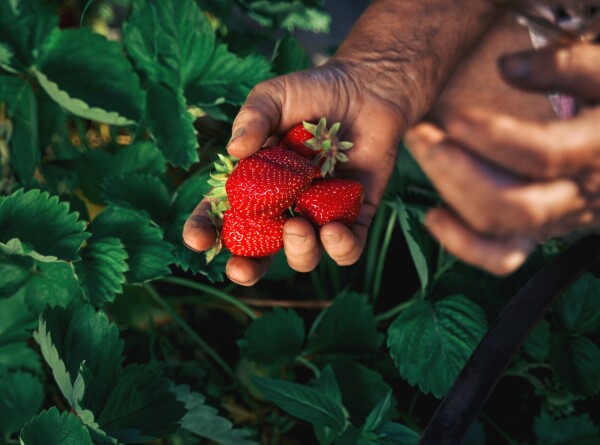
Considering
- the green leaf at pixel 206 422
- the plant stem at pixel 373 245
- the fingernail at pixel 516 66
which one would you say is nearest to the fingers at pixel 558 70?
the fingernail at pixel 516 66

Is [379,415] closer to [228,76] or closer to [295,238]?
[295,238]

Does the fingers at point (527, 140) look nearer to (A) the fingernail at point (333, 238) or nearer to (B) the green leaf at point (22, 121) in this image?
(A) the fingernail at point (333, 238)

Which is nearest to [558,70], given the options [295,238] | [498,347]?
[498,347]

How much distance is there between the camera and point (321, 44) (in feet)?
4.97

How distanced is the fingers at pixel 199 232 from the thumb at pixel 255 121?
0.09 meters

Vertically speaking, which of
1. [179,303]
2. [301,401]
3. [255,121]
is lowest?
[179,303]

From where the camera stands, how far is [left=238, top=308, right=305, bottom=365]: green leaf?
2.62 feet

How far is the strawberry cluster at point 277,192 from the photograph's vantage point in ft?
2.06

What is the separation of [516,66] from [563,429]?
678 mm

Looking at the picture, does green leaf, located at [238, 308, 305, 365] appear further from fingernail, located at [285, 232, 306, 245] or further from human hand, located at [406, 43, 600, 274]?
human hand, located at [406, 43, 600, 274]

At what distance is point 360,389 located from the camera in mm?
788

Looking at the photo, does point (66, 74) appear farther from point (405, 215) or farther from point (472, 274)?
point (472, 274)

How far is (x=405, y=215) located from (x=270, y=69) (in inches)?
11.5

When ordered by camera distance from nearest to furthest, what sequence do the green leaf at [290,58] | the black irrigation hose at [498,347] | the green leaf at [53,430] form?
the black irrigation hose at [498,347], the green leaf at [53,430], the green leaf at [290,58]
